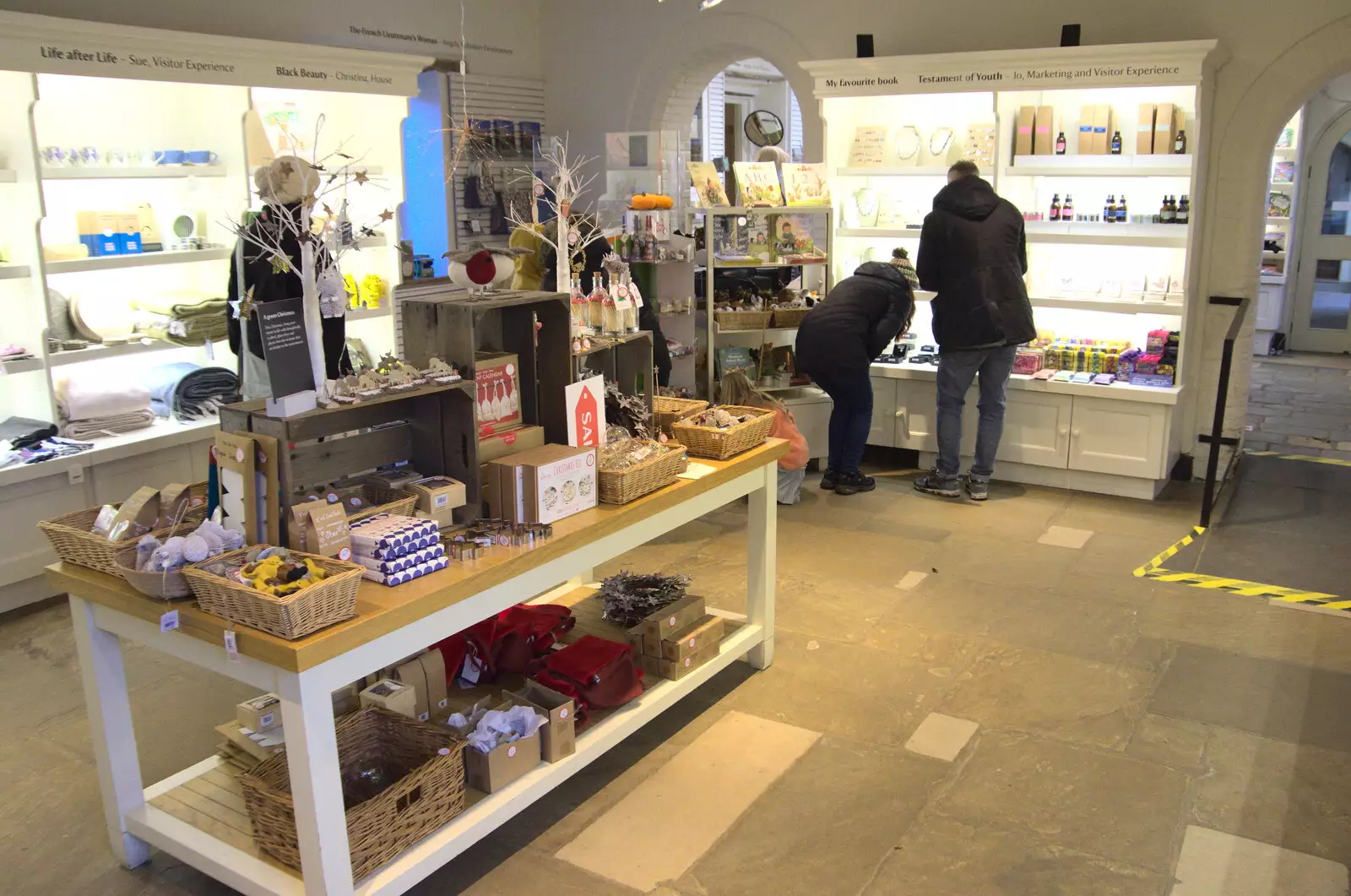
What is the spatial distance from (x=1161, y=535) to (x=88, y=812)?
16.8 feet

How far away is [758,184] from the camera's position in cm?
705

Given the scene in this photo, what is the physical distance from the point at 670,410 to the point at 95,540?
7.03ft

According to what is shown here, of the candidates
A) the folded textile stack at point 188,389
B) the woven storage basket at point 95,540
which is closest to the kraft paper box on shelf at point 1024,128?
the folded textile stack at point 188,389

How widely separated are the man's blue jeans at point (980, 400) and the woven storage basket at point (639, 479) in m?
3.19

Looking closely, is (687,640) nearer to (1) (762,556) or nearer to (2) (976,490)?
(1) (762,556)

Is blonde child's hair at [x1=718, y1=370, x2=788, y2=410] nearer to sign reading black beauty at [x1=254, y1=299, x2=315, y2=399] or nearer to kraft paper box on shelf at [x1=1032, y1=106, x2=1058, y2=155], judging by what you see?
kraft paper box on shelf at [x1=1032, y1=106, x2=1058, y2=155]

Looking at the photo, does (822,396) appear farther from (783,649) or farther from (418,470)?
(418,470)

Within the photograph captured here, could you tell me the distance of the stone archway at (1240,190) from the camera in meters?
6.29

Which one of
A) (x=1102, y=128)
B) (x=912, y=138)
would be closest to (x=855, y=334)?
(x=912, y=138)

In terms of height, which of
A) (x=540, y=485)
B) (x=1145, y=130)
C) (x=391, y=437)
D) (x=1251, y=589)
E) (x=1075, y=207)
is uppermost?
(x=1145, y=130)

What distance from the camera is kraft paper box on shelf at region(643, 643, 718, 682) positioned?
12.9ft

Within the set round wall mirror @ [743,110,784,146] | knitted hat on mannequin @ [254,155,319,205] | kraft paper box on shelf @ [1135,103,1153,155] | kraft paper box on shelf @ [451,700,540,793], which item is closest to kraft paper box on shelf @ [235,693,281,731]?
kraft paper box on shelf @ [451,700,540,793]

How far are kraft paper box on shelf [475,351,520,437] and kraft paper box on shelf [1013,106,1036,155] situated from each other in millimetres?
4394

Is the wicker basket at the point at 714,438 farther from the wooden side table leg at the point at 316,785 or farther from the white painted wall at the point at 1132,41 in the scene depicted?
the white painted wall at the point at 1132,41
